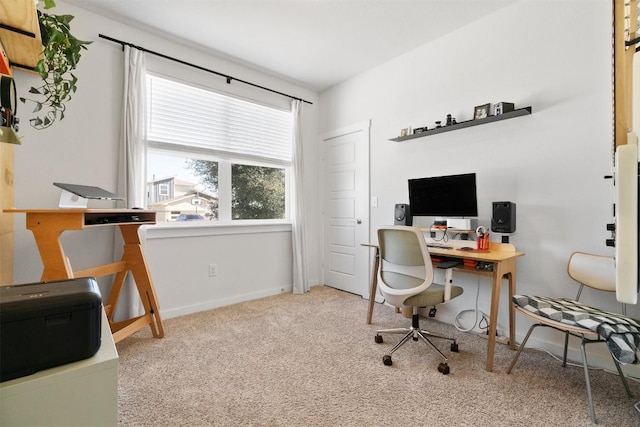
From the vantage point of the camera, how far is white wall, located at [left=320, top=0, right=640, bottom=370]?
202 centimetres

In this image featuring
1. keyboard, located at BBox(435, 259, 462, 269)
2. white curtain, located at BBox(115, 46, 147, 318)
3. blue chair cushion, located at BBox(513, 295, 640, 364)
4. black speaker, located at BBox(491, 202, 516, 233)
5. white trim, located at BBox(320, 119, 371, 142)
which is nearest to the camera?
blue chair cushion, located at BBox(513, 295, 640, 364)

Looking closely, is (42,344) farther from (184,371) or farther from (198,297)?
(198,297)

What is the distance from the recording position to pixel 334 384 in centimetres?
178

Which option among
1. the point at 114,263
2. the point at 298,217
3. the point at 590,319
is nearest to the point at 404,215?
the point at 298,217

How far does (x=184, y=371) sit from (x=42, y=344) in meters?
1.36

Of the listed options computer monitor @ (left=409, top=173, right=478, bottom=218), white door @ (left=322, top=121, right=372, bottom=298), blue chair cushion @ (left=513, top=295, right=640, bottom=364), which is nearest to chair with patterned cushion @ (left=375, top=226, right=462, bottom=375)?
blue chair cushion @ (left=513, top=295, right=640, bottom=364)

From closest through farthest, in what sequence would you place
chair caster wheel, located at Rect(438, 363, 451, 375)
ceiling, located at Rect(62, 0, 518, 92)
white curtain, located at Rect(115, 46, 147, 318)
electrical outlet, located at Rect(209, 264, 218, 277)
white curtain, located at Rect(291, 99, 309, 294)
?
chair caster wheel, located at Rect(438, 363, 451, 375) < ceiling, located at Rect(62, 0, 518, 92) < white curtain, located at Rect(115, 46, 147, 318) < electrical outlet, located at Rect(209, 264, 218, 277) < white curtain, located at Rect(291, 99, 309, 294)

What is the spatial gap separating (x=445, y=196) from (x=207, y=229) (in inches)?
92.1

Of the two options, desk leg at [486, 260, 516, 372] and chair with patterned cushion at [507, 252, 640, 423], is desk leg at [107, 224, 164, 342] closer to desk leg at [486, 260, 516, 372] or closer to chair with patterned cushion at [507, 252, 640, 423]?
desk leg at [486, 260, 516, 372]

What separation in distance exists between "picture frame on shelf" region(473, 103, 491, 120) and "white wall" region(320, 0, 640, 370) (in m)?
0.14

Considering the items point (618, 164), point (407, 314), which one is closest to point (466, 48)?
point (618, 164)

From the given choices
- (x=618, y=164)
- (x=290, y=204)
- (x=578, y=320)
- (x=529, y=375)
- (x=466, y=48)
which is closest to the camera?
(x=618, y=164)

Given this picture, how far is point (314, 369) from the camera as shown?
1.95 m

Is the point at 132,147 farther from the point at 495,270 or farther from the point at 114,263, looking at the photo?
the point at 495,270
